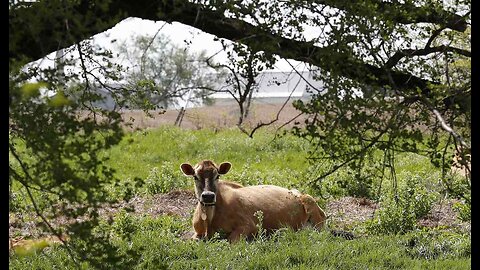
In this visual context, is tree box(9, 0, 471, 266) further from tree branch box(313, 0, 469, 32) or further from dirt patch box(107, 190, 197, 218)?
dirt patch box(107, 190, 197, 218)

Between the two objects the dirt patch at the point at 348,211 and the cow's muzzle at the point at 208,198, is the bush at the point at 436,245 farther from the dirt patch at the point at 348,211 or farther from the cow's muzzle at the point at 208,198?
the cow's muzzle at the point at 208,198

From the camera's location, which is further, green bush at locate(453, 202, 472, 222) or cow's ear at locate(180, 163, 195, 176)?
Answer: green bush at locate(453, 202, 472, 222)

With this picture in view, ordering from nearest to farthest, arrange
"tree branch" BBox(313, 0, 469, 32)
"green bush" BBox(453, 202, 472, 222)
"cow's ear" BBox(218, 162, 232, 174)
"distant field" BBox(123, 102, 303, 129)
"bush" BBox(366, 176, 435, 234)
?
"tree branch" BBox(313, 0, 469, 32)
"bush" BBox(366, 176, 435, 234)
"green bush" BBox(453, 202, 472, 222)
"cow's ear" BBox(218, 162, 232, 174)
"distant field" BBox(123, 102, 303, 129)

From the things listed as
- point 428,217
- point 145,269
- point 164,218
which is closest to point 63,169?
point 145,269

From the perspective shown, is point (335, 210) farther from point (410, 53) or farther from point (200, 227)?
point (410, 53)

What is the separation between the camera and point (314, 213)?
1119 cm

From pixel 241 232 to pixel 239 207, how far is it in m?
0.52

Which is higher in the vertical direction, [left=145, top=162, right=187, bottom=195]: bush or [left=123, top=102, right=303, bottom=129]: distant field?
[left=145, top=162, right=187, bottom=195]: bush

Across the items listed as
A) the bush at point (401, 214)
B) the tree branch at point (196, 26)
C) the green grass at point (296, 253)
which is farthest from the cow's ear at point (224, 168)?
the tree branch at point (196, 26)

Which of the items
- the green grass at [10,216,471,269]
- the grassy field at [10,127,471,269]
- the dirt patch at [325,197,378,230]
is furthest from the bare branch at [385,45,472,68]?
the dirt patch at [325,197,378,230]

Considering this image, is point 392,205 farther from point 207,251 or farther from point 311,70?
point 311,70

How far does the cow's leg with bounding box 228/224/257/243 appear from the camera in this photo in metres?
10.2
